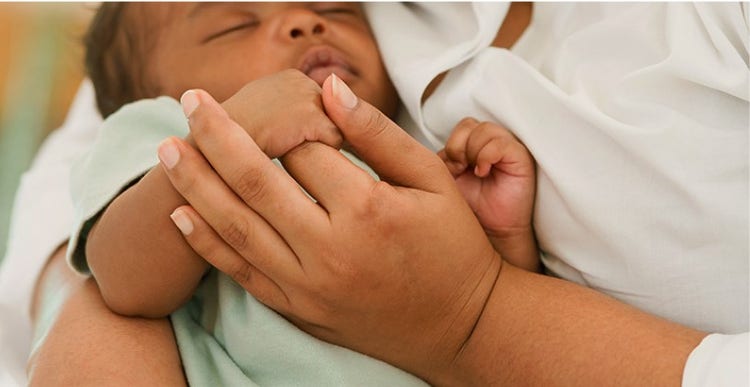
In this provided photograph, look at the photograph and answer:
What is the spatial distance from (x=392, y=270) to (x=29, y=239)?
590 millimetres

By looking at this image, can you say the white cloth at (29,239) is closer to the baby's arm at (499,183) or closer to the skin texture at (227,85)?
the skin texture at (227,85)

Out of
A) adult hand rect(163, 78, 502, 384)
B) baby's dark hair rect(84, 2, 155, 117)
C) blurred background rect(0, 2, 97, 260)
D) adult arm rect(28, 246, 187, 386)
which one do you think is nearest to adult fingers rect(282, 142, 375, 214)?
adult hand rect(163, 78, 502, 384)

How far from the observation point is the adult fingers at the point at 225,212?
0.69 m

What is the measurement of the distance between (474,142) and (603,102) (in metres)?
0.14

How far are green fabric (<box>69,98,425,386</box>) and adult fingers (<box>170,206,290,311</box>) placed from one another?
0.10 ft

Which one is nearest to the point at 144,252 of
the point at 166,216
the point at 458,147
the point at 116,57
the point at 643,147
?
the point at 166,216

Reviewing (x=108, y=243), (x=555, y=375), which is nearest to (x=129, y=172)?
(x=108, y=243)

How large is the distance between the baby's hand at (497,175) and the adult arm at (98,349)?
1.13 ft

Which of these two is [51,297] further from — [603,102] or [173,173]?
[603,102]

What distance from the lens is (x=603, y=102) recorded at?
0.83 m

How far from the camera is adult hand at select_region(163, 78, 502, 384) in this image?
68cm

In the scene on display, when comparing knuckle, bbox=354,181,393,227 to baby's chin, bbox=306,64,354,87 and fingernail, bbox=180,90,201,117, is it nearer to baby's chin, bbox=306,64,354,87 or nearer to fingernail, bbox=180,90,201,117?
fingernail, bbox=180,90,201,117

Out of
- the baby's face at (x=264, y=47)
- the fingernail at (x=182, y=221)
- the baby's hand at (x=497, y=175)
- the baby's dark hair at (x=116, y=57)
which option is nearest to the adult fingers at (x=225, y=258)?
the fingernail at (x=182, y=221)

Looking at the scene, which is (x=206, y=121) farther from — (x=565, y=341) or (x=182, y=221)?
(x=565, y=341)
